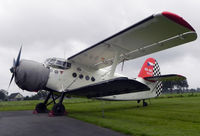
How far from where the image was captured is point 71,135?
14.1 ft

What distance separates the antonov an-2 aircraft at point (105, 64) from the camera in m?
6.27

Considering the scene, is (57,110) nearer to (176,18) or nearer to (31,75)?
(31,75)

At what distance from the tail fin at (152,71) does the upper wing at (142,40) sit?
4162 mm

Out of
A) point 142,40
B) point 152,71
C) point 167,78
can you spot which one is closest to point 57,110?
point 142,40

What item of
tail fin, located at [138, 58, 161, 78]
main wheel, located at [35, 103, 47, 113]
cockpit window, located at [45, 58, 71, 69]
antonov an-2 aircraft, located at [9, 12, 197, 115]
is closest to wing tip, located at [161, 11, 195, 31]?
antonov an-2 aircraft, located at [9, 12, 197, 115]

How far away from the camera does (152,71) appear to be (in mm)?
14281

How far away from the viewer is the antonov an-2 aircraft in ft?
20.6

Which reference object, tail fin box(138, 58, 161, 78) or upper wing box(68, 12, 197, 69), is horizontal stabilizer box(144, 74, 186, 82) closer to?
tail fin box(138, 58, 161, 78)

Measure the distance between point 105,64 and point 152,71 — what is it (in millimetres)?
5420

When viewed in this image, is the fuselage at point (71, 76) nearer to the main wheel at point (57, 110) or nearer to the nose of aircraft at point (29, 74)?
the nose of aircraft at point (29, 74)

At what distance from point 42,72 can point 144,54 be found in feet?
18.3

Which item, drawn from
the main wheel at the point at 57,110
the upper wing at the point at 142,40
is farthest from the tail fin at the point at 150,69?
the main wheel at the point at 57,110

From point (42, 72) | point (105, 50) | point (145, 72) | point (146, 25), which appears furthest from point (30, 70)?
point (145, 72)

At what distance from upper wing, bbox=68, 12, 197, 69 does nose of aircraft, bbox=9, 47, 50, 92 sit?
6.27 feet
